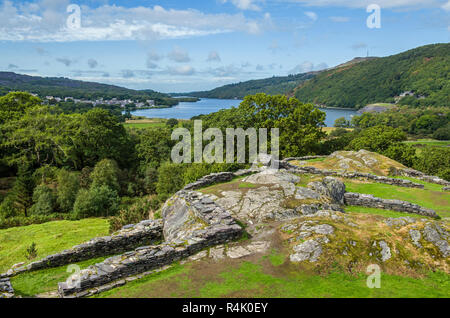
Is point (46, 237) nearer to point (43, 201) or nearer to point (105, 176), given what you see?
point (43, 201)

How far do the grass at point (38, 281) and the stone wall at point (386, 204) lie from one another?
16005 millimetres

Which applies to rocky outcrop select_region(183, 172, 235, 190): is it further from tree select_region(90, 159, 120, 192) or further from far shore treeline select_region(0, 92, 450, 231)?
tree select_region(90, 159, 120, 192)

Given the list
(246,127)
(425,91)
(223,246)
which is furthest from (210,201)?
(425,91)

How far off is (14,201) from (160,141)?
23.9 metres

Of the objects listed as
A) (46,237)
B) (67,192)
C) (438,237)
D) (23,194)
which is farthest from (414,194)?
(23,194)

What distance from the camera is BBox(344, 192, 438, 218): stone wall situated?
1463cm

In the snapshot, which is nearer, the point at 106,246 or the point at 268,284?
the point at 268,284

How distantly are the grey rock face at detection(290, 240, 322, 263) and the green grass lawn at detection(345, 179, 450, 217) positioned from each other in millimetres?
10190

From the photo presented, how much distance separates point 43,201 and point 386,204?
3253 cm

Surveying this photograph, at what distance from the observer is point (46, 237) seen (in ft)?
62.7

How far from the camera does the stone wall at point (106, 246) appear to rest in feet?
36.4
